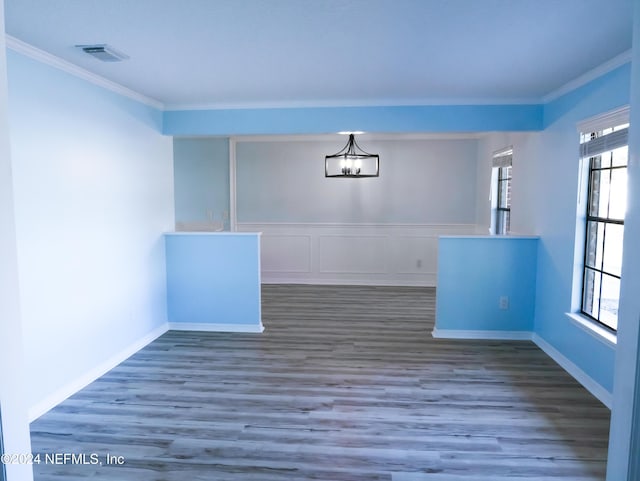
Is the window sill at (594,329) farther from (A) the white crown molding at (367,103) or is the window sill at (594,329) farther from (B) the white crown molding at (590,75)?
(A) the white crown molding at (367,103)

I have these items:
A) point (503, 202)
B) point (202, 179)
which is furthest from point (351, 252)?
point (202, 179)

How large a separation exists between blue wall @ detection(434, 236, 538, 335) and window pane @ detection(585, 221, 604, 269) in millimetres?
875

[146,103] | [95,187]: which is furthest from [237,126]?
[95,187]

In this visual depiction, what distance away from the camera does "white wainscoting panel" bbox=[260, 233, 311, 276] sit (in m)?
7.29

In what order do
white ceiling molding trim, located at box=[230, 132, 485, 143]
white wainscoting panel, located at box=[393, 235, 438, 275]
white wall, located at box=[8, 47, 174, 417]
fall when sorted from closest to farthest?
1. white wall, located at box=[8, 47, 174, 417]
2. white ceiling molding trim, located at box=[230, 132, 485, 143]
3. white wainscoting panel, located at box=[393, 235, 438, 275]

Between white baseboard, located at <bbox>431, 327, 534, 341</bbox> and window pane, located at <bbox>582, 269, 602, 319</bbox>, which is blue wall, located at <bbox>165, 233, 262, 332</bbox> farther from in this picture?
window pane, located at <bbox>582, 269, 602, 319</bbox>

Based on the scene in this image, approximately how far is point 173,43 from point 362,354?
3.02 m

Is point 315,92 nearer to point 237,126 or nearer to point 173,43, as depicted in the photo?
point 237,126

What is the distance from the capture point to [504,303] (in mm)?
4484

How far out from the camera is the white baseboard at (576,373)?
306 centimetres

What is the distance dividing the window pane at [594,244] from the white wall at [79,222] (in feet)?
13.2

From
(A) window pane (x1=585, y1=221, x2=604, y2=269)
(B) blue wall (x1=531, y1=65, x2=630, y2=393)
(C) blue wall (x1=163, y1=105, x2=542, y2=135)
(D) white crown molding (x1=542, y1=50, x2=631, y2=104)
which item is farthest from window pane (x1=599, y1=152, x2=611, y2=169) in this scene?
(C) blue wall (x1=163, y1=105, x2=542, y2=135)

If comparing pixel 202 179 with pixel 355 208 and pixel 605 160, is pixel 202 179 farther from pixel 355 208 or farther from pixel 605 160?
pixel 605 160

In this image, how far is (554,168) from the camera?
3920mm
